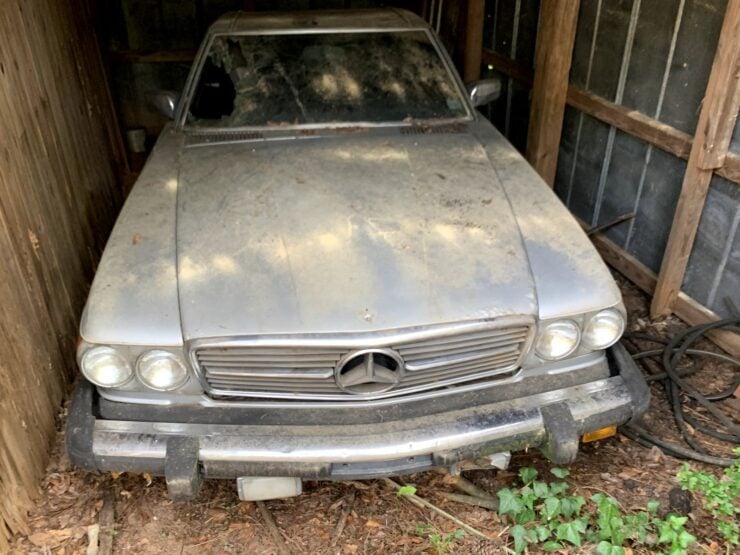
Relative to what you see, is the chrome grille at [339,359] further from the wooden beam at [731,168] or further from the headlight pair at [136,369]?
the wooden beam at [731,168]

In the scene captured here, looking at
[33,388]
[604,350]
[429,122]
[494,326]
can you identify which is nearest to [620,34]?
[429,122]

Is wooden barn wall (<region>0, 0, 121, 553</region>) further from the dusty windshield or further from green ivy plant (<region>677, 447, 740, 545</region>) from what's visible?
green ivy plant (<region>677, 447, 740, 545</region>)

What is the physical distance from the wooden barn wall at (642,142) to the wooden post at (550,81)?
18cm

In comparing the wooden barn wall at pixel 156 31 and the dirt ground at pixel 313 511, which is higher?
the wooden barn wall at pixel 156 31

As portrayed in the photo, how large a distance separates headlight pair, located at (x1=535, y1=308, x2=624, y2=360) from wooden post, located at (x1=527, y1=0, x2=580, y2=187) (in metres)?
2.54

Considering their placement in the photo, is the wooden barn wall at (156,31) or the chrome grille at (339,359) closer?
the chrome grille at (339,359)

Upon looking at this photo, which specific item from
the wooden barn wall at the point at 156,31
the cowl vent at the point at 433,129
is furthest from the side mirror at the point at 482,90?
the wooden barn wall at the point at 156,31

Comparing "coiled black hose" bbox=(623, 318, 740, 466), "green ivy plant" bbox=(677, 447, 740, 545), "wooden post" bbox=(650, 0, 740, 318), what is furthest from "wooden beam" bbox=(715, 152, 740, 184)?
"green ivy plant" bbox=(677, 447, 740, 545)

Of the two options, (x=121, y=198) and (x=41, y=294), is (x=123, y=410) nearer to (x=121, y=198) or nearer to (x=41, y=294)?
(x=41, y=294)

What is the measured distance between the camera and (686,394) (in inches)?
133

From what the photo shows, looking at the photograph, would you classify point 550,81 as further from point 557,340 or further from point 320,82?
point 557,340

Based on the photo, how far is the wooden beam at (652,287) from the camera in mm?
3593

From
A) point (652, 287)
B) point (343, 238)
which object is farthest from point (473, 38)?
point (343, 238)

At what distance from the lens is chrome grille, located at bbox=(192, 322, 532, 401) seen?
2240 mm
